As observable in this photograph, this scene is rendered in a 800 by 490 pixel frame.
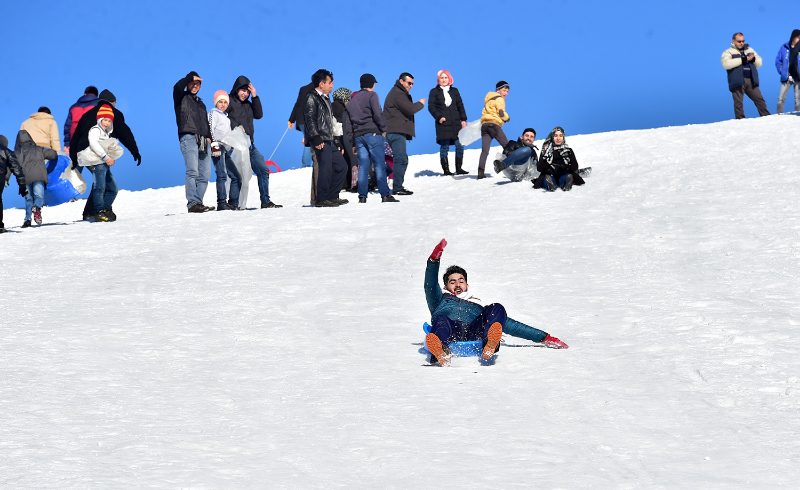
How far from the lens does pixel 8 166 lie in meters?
10.9

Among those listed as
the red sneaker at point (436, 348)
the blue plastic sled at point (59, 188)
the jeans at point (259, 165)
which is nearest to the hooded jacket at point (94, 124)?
the jeans at point (259, 165)

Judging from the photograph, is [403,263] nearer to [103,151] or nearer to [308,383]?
[308,383]

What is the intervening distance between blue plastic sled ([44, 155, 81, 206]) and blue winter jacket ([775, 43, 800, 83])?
45.0ft

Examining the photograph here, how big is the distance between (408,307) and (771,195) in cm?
564

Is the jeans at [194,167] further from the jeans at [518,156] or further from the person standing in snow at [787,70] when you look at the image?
the person standing in snow at [787,70]

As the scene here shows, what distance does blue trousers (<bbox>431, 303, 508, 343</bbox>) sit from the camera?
523cm

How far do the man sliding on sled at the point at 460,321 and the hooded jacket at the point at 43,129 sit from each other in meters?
11.6

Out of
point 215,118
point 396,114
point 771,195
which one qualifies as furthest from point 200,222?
point 771,195

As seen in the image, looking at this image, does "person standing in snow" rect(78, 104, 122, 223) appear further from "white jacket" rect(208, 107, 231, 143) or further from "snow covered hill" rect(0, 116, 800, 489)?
"white jacket" rect(208, 107, 231, 143)

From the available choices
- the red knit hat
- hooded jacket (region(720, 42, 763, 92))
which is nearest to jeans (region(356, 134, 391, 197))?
the red knit hat

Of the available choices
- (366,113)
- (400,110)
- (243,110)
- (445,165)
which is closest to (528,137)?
(445,165)

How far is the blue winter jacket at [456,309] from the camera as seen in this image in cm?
543

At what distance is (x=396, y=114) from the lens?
12781 mm

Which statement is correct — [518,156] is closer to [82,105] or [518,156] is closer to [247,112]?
[247,112]
